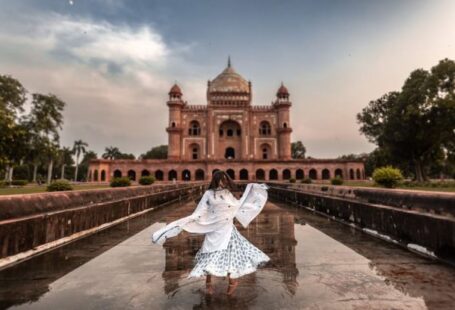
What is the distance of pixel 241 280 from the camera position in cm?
332

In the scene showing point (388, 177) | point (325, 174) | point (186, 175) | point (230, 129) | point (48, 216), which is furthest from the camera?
Answer: point (230, 129)

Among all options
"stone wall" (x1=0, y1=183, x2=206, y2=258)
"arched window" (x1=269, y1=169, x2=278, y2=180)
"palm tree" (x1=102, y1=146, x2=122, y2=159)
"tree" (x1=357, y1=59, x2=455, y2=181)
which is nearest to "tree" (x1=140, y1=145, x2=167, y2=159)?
"palm tree" (x1=102, y1=146, x2=122, y2=159)

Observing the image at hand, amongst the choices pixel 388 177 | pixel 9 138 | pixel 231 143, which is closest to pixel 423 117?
pixel 388 177

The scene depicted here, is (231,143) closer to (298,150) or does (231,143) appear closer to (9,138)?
(298,150)

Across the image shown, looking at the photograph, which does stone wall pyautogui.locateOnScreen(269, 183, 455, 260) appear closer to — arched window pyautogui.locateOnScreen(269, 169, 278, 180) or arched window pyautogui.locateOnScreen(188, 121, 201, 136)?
arched window pyautogui.locateOnScreen(269, 169, 278, 180)

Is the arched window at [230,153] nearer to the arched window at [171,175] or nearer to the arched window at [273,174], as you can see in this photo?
the arched window at [273,174]

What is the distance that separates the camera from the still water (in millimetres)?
2693

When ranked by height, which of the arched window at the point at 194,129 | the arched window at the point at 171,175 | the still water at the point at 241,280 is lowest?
the still water at the point at 241,280

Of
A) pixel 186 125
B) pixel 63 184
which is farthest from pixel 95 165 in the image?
pixel 63 184

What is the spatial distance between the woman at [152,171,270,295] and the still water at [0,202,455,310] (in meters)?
0.23

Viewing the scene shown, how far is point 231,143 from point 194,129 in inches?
267

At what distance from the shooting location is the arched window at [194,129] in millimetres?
51894

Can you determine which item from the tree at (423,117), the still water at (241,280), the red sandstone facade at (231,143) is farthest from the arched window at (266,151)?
the still water at (241,280)

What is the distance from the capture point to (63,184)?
1298 centimetres
